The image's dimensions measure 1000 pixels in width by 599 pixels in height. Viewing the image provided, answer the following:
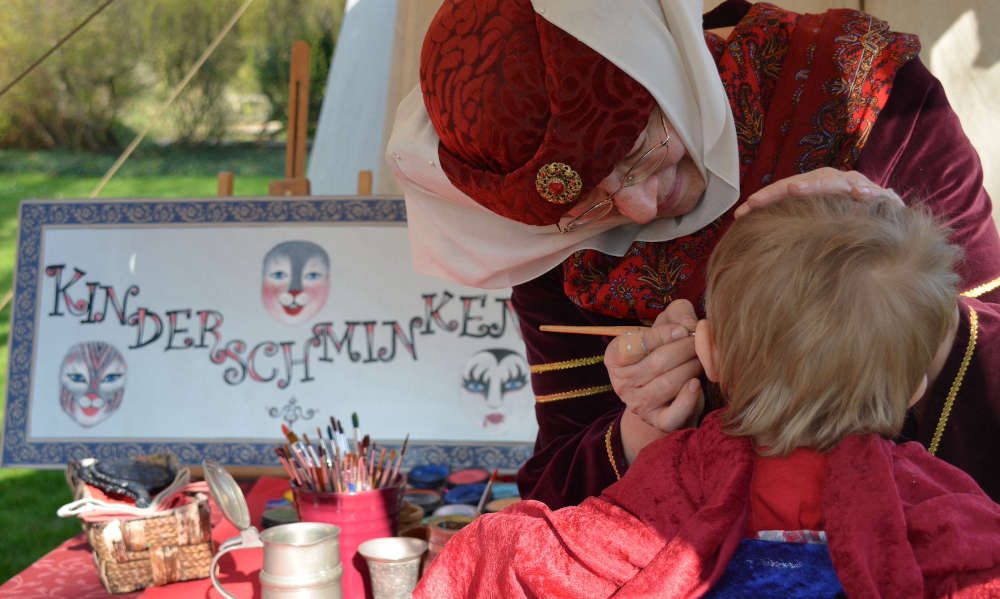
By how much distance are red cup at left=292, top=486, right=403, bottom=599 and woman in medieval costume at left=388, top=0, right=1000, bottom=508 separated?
0.33 m

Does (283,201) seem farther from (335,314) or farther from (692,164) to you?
(692,164)

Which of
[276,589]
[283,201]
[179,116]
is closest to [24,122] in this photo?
[179,116]

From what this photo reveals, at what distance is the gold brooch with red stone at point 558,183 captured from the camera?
132 centimetres

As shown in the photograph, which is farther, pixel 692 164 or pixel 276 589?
pixel 276 589

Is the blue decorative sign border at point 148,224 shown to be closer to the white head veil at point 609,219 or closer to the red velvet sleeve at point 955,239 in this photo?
the white head veil at point 609,219

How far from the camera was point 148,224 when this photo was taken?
2.80m

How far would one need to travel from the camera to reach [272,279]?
277 centimetres

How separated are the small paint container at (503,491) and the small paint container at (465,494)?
0.04 m

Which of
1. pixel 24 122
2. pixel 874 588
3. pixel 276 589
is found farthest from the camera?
pixel 24 122

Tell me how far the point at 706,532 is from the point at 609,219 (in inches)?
19.5

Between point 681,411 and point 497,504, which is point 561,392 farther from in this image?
point 497,504

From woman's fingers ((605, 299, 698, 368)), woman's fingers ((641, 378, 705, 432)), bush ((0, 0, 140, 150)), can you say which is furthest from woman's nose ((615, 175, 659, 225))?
bush ((0, 0, 140, 150))

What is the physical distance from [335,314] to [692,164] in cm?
149

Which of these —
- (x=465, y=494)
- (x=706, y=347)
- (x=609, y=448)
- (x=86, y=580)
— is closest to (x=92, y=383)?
(x=86, y=580)
